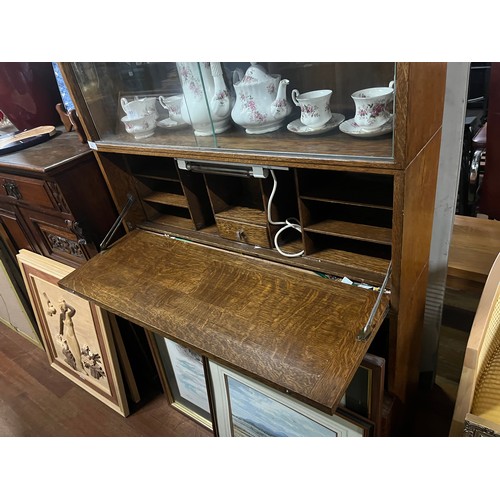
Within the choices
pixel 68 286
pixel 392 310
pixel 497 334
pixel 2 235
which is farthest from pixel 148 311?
pixel 2 235

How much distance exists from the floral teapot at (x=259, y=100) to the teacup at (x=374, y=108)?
21 cm

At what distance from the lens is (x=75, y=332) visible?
175cm

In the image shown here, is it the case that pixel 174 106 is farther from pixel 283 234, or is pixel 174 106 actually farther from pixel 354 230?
pixel 354 230

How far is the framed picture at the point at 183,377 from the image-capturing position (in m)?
1.53

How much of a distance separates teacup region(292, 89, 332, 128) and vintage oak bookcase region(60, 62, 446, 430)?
3cm

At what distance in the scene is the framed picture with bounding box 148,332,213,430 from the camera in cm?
153

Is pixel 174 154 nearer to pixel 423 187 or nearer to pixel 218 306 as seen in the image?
pixel 218 306

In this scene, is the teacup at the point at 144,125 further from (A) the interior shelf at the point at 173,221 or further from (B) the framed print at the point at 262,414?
(B) the framed print at the point at 262,414

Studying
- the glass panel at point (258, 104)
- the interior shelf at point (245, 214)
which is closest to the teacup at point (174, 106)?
the glass panel at point (258, 104)

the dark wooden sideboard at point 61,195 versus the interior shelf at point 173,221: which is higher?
the dark wooden sideboard at point 61,195

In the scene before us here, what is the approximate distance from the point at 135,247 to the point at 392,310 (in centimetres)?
89
